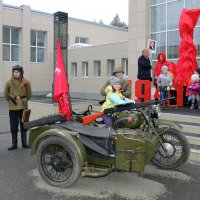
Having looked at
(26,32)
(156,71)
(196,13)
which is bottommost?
(156,71)

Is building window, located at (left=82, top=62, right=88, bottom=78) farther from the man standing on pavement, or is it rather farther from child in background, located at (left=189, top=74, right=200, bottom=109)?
the man standing on pavement

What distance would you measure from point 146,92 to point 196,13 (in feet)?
11.4

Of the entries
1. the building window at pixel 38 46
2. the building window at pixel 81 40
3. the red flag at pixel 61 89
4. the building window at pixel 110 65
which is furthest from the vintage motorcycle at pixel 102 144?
the building window at pixel 81 40

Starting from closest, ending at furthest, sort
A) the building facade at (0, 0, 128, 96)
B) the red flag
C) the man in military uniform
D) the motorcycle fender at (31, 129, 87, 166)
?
1. the motorcycle fender at (31, 129, 87, 166)
2. the red flag
3. the man in military uniform
4. the building facade at (0, 0, 128, 96)

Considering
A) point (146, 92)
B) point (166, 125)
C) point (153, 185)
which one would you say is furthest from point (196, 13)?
point (153, 185)

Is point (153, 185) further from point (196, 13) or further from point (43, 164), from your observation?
point (196, 13)

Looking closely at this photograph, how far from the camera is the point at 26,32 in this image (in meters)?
30.3

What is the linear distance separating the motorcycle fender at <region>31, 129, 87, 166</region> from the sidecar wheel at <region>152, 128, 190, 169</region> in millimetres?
1391

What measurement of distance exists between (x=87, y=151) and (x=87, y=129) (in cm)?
32

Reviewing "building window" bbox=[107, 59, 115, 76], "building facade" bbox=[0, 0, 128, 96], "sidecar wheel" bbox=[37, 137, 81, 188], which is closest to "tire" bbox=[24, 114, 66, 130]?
"sidecar wheel" bbox=[37, 137, 81, 188]

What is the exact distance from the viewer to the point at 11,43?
3000 cm

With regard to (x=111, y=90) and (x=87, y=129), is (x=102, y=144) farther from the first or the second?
(x=111, y=90)

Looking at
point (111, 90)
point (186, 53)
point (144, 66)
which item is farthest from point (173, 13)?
point (111, 90)

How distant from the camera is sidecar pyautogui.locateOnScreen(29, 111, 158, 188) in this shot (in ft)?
14.9
